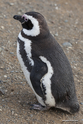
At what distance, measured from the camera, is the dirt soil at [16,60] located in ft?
8.47

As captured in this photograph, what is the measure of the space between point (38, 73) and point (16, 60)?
1322mm

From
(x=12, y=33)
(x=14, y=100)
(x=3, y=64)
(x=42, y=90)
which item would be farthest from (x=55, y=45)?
(x=12, y=33)

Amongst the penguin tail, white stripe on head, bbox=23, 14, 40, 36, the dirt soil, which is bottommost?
the dirt soil

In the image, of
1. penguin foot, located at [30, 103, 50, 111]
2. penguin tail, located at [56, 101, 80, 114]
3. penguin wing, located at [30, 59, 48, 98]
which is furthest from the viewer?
penguin foot, located at [30, 103, 50, 111]

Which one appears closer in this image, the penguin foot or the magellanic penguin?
the magellanic penguin

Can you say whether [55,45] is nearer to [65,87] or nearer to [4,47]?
[65,87]

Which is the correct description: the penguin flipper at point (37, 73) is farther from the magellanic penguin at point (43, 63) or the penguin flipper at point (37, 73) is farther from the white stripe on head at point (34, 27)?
the white stripe on head at point (34, 27)

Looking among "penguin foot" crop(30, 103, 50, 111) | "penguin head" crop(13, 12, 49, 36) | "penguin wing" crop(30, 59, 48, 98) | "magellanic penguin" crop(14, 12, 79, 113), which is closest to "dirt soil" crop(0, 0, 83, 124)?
"penguin foot" crop(30, 103, 50, 111)

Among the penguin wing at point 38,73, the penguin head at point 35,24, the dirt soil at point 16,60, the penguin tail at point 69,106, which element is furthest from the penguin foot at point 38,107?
the penguin head at point 35,24

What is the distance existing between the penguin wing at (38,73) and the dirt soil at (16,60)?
0.48 metres

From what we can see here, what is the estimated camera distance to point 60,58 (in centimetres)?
238

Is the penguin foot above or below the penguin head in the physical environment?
below

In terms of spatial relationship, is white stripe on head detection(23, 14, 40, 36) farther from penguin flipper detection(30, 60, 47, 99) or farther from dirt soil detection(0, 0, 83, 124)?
dirt soil detection(0, 0, 83, 124)

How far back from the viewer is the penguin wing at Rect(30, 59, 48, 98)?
7.52ft
